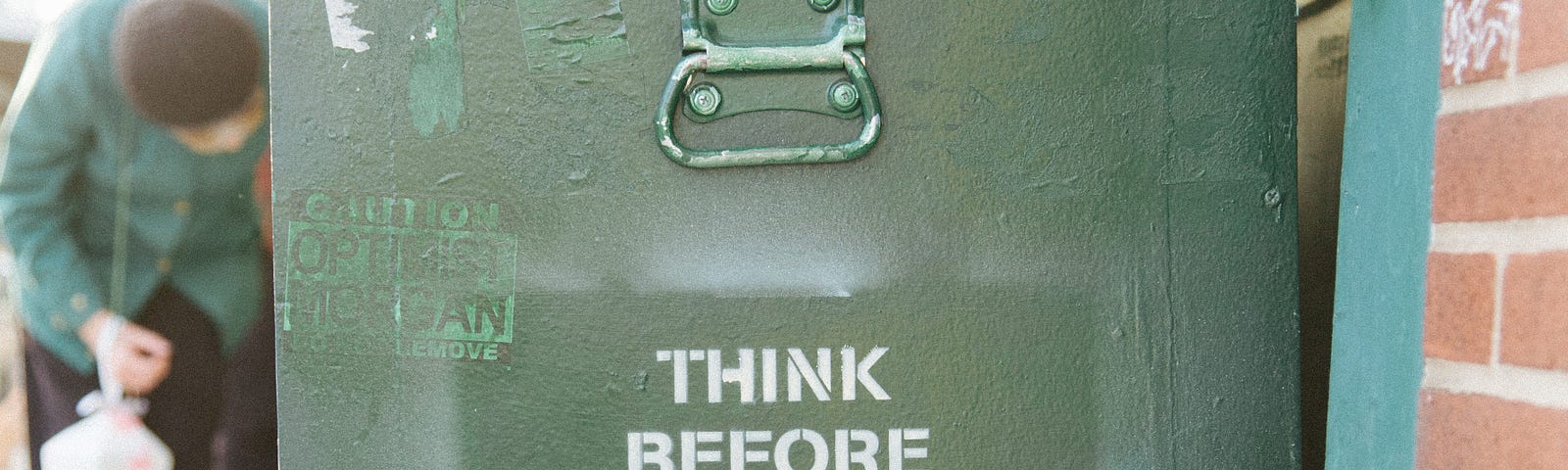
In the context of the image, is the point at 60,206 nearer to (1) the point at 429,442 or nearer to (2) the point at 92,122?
(2) the point at 92,122

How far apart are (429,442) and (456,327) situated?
136 mm

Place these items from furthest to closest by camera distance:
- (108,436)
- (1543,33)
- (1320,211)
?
(108,436)
(1320,211)
(1543,33)

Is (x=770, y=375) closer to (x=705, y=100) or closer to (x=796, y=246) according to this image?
(x=796, y=246)

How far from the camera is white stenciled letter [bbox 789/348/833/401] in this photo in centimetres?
119

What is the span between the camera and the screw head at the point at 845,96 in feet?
3.81

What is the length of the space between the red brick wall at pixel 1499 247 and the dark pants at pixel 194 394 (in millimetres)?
2345

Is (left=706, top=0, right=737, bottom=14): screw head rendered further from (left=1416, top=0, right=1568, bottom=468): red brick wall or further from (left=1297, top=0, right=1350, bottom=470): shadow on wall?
(left=1297, top=0, right=1350, bottom=470): shadow on wall

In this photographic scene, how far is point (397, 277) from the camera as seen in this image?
1206 mm

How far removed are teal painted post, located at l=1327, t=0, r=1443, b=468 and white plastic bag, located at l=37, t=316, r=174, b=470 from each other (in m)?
2.38

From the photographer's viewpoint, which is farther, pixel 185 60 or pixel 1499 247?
pixel 185 60

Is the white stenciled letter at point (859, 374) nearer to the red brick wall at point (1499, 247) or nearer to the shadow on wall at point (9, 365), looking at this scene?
the red brick wall at point (1499, 247)

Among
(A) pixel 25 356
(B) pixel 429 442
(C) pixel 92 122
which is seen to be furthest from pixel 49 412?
(B) pixel 429 442

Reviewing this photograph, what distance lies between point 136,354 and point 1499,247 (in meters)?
2.55

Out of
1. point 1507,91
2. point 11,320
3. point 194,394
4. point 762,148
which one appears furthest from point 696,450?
point 11,320
